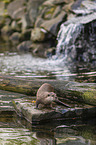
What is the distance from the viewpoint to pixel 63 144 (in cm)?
414

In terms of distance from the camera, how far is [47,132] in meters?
4.67

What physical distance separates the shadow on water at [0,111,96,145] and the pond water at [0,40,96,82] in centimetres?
315

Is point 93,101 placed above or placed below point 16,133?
above

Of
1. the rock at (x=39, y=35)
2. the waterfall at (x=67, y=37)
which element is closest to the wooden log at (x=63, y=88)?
the waterfall at (x=67, y=37)

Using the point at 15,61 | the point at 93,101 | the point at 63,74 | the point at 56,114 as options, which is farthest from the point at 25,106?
the point at 15,61

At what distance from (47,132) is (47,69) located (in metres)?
5.54

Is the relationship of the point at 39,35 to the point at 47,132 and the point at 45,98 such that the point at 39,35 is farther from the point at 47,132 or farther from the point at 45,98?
the point at 47,132

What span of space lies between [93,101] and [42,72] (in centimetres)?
422

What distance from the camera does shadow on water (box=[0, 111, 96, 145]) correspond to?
14.1ft

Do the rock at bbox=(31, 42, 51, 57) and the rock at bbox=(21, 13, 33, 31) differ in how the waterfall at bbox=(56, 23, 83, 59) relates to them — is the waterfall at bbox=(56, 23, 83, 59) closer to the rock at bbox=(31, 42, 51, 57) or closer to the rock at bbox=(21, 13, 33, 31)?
the rock at bbox=(31, 42, 51, 57)

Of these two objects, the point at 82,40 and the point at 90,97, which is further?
the point at 82,40

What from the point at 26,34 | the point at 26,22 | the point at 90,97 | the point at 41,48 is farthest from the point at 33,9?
the point at 90,97

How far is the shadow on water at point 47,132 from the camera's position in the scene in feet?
14.1

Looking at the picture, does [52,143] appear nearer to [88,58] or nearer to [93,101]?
[93,101]
